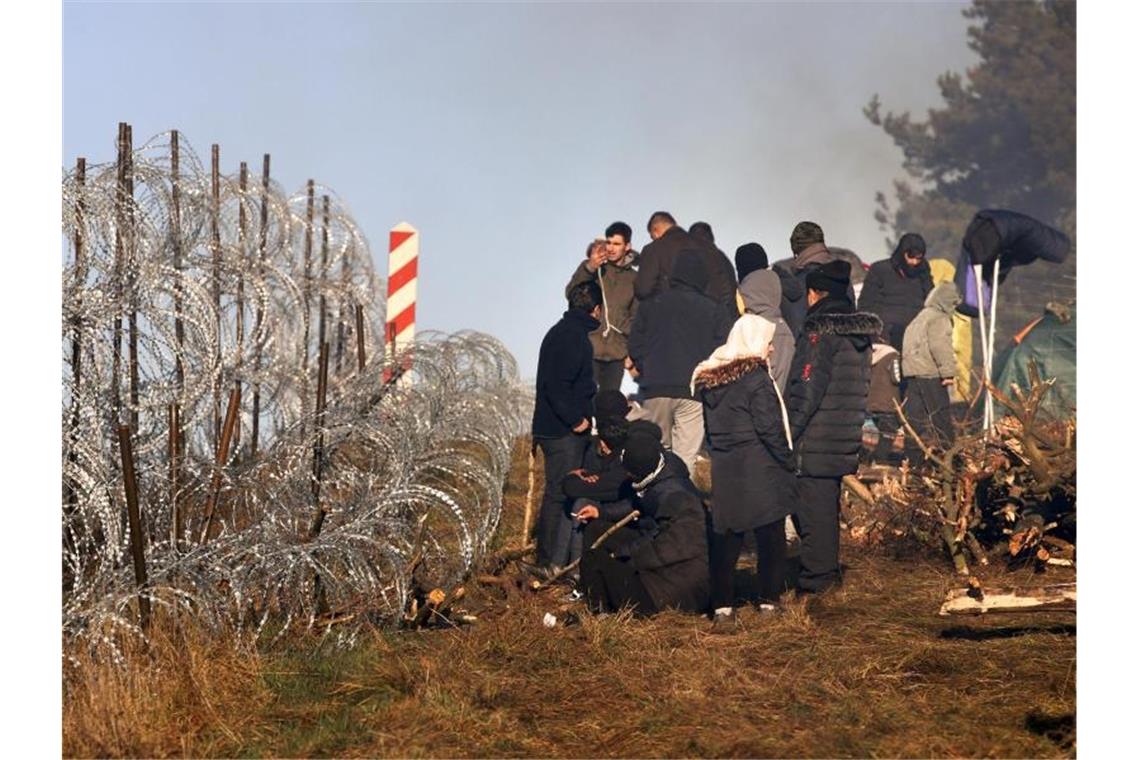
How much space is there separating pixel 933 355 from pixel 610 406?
17.4ft

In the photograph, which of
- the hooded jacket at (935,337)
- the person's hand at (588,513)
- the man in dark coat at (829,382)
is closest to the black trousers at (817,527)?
the man in dark coat at (829,382)

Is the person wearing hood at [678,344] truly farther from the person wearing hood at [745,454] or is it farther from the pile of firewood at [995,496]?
the person wearing hood at [745,454]

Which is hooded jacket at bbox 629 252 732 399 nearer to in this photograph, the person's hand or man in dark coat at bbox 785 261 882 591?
man in dark coat at bbox 785 261 882 591

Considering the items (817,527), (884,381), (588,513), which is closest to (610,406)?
(588,513)

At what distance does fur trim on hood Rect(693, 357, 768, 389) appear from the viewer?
30.7 ft

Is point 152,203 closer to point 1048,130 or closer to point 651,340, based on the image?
point 651,340

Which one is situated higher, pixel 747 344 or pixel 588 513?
pixel 747 344

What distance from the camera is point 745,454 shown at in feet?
30.6

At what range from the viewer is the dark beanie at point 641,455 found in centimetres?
879

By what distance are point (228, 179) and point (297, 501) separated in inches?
147

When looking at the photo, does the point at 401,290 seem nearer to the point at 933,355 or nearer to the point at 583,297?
the point at 933,355

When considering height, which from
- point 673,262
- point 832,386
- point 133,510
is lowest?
point 133,510

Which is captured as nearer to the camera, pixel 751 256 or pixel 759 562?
pixel 759 562

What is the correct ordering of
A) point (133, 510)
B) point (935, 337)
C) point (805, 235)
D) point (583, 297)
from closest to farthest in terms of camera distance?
point (133, 510) < point (583, 297) < point (805, 235) < point (935, 337)
